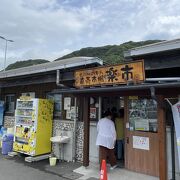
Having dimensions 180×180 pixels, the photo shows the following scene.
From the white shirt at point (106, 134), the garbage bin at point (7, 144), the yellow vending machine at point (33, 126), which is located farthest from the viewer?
the garbage bin at point (7, 144)

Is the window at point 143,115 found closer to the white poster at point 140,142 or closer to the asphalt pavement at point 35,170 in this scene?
the white poster at point 140,142

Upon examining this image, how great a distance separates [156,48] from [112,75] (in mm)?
1256

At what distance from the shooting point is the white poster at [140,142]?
21.3ft

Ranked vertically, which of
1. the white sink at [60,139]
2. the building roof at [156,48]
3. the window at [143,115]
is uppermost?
the building roof at [156,48]

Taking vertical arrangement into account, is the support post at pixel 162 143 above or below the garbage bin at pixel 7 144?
above

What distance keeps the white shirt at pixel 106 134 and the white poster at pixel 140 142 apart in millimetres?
662

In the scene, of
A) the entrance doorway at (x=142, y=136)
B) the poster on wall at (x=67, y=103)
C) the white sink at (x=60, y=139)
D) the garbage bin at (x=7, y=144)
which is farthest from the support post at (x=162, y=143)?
the garbage bin at (x=7, y=144)

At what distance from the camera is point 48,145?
878 cm

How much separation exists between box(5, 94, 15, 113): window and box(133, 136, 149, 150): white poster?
6.98m

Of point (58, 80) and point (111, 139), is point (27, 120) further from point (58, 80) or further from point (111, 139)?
point (111, 139)

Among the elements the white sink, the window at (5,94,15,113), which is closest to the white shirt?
the white sink

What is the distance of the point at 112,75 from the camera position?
19.6 feet

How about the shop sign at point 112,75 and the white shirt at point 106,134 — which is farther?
the white shirt at point 106,134

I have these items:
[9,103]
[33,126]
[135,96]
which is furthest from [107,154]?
[9,103]
